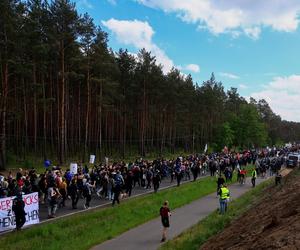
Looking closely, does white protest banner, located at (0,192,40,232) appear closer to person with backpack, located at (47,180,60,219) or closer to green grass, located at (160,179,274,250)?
person with backpack, located at (47,180,60,219)

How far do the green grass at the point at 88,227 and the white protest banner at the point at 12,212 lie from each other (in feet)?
2.41

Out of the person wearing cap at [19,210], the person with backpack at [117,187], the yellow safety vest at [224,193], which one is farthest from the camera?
the person with backpack at [117,187]

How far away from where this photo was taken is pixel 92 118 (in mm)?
74562

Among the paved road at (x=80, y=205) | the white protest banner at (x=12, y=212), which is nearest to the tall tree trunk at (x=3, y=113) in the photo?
the paved road at (x=80, y=205)

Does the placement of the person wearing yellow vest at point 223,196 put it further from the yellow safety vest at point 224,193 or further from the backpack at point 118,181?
the backpack at point 118,181

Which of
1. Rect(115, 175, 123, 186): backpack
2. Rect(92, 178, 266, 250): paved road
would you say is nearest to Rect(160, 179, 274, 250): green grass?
Rect(92, 178, 266, 250): paved road

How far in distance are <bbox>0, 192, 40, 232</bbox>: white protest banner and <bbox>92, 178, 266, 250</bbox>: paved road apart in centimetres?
358

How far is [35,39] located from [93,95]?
21.9 metres

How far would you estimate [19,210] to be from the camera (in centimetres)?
1834

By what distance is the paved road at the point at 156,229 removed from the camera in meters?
18.3

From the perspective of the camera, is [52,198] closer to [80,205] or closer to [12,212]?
[12,212]

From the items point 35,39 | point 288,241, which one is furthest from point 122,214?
point 35,39

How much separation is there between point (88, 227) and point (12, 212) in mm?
3306

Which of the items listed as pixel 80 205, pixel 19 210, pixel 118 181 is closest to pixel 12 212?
pixel 19 210
